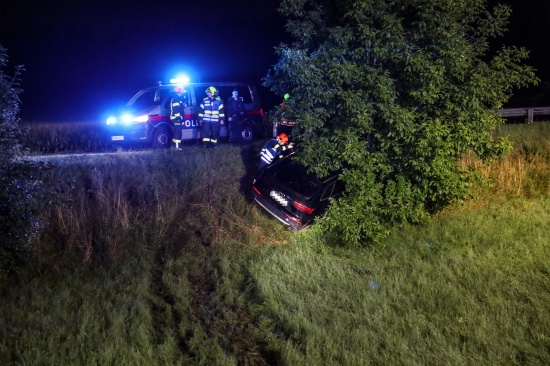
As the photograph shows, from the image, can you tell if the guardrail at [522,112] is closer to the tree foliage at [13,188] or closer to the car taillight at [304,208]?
the car taillight at [304,208]

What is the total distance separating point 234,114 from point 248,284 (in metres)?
8.36

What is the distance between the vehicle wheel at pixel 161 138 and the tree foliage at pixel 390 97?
636 centimetres

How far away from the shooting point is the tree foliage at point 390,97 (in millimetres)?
8266

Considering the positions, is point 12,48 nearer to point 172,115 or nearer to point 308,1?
point 172,115

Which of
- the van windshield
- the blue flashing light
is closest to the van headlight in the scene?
the van windshield

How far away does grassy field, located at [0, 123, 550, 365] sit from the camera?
5375 millimetres

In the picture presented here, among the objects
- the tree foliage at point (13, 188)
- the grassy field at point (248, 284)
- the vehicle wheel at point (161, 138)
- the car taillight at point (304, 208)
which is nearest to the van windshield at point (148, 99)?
the vehicle wheel at point (161, 138)

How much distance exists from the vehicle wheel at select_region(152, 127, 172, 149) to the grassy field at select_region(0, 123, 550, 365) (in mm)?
2926

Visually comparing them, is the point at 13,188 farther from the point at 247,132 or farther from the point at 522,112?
the point at 522,112

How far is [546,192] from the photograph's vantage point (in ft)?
38.3

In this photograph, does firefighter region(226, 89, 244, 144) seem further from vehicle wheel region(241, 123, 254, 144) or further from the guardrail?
the guardrail

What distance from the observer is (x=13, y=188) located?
275 inches

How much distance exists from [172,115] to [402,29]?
751 centimetres

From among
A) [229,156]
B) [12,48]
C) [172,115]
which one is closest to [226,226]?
[229,156]
